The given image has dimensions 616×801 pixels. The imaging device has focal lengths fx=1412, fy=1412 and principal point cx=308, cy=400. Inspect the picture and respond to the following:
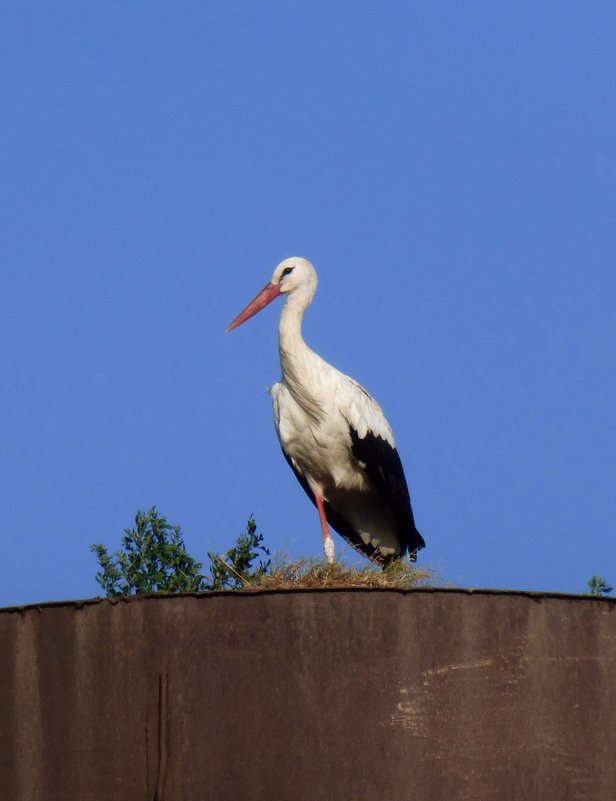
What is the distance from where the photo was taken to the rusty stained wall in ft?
19.8

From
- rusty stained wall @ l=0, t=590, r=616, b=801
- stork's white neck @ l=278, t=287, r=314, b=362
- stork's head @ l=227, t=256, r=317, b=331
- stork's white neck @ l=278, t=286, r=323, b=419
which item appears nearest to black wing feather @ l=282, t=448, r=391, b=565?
stork's white neck @ l=278, t=286, r=323, b=419

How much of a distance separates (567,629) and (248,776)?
5.11ft

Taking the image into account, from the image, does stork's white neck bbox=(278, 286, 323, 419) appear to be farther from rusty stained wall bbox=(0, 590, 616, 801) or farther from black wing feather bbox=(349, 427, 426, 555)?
rusty stained wall bbox=(0, 590, 616, 801)

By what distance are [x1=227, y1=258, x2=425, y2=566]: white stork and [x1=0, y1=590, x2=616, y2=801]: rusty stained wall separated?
4137 mm

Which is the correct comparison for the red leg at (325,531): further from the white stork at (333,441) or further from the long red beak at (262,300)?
the long red beak at (262,300)

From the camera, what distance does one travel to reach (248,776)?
6.01 meters

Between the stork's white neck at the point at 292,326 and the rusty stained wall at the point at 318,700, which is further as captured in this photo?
the stork's white neck at the point at 292,326

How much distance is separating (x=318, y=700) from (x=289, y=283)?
5.23m

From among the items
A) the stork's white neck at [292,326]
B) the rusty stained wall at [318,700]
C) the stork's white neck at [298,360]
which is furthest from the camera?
the stork's white neck at [292,326]

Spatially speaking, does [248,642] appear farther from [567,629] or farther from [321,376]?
[321,376]

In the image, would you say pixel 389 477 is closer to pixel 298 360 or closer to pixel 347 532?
pixel 347 532

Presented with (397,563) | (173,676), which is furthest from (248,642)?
(397,563)

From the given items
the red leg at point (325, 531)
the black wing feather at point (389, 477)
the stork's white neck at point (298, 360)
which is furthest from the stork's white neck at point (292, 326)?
the red leg at point (325, 531)

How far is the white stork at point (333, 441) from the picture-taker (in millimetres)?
10352
